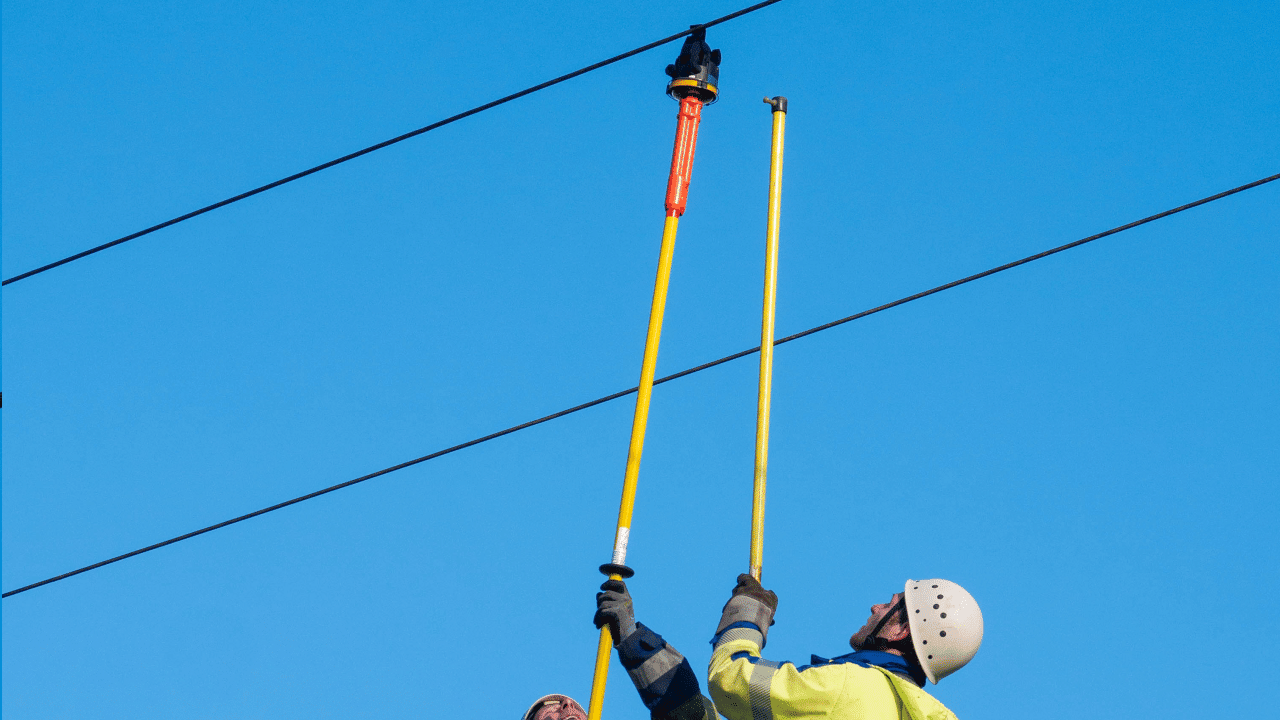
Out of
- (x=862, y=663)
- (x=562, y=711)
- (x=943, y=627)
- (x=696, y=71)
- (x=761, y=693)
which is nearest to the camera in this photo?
(x=761, y=693)

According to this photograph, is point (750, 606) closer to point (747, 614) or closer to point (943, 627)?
point (747, 614)

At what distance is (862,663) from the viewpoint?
6605 millimetres

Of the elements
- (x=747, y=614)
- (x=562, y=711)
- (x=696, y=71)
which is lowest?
(x=747, y=614)

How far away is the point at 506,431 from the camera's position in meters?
9.91

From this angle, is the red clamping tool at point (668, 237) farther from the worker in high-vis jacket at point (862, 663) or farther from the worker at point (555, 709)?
the worker at point (555, 709)

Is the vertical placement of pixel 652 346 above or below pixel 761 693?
above

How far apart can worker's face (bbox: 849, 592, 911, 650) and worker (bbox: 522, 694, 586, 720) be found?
6.61 feet

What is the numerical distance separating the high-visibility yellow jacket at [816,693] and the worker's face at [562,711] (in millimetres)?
2192

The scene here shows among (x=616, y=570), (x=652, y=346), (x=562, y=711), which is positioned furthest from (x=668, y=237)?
(x=562, y=711)

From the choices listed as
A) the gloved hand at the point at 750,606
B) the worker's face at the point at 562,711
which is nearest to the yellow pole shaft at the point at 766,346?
the gloved hand at the point at 750,606

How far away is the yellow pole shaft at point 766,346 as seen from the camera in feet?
22.9

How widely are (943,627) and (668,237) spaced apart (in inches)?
85.6

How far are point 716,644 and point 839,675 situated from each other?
0.65m

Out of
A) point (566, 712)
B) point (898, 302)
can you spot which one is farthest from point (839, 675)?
point (898, 302)
